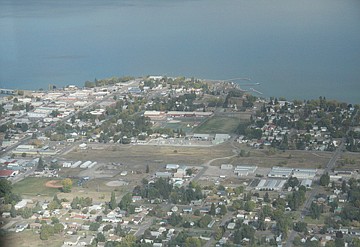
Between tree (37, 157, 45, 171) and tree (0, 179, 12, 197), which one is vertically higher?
tree (0, 179, 12, 197)

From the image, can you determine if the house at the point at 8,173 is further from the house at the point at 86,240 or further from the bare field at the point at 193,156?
the house at the point at 86,240

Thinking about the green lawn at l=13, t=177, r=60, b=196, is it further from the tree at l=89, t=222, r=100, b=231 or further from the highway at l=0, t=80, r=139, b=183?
the tree at l=89, t=222, r=100, b=231

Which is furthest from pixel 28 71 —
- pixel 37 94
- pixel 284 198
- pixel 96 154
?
pixel 284 198

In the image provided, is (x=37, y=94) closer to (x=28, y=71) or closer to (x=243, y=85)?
(x=28, y=71)

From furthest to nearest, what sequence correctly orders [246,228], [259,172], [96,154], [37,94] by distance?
[37,94] → [96,154] → [259,172] → [246,228]

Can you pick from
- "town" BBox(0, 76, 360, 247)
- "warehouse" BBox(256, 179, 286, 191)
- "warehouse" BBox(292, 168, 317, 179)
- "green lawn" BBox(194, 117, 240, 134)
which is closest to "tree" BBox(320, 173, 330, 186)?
"town" BBox(0, 76, 360, 247)

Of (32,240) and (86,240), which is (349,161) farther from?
(32,240)

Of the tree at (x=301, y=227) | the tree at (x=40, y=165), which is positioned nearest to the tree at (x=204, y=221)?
the tree at (x=301, y=227)
